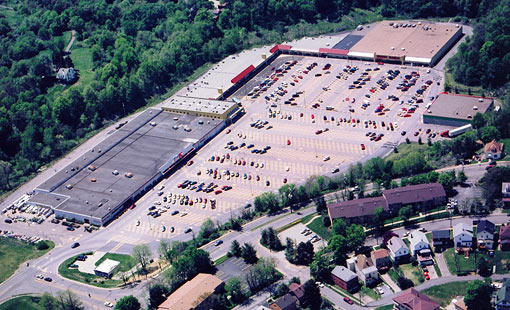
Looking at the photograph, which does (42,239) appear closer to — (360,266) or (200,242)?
(200,242)

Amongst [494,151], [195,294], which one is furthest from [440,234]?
[195,294]

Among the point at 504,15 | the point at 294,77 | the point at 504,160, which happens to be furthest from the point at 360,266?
the point at 504,15

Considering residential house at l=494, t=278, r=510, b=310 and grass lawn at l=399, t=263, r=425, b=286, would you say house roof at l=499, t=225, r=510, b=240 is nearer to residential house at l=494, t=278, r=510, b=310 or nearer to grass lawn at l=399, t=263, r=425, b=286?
residential house at l=494, t=278, r=510, b=310

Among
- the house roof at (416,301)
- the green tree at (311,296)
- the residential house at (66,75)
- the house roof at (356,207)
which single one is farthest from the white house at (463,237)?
the residential house at (66,75)

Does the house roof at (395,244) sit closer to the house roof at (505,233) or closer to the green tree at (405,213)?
the green tree at (405,213)

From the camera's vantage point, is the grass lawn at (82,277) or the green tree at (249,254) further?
the grass lawn at (82,277)

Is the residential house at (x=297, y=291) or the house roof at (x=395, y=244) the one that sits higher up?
the house roof at (x=395, y=244)

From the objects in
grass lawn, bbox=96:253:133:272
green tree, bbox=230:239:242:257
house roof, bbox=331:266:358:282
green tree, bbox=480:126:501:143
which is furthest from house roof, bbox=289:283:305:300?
green tree, bbox=480:126:501:143
